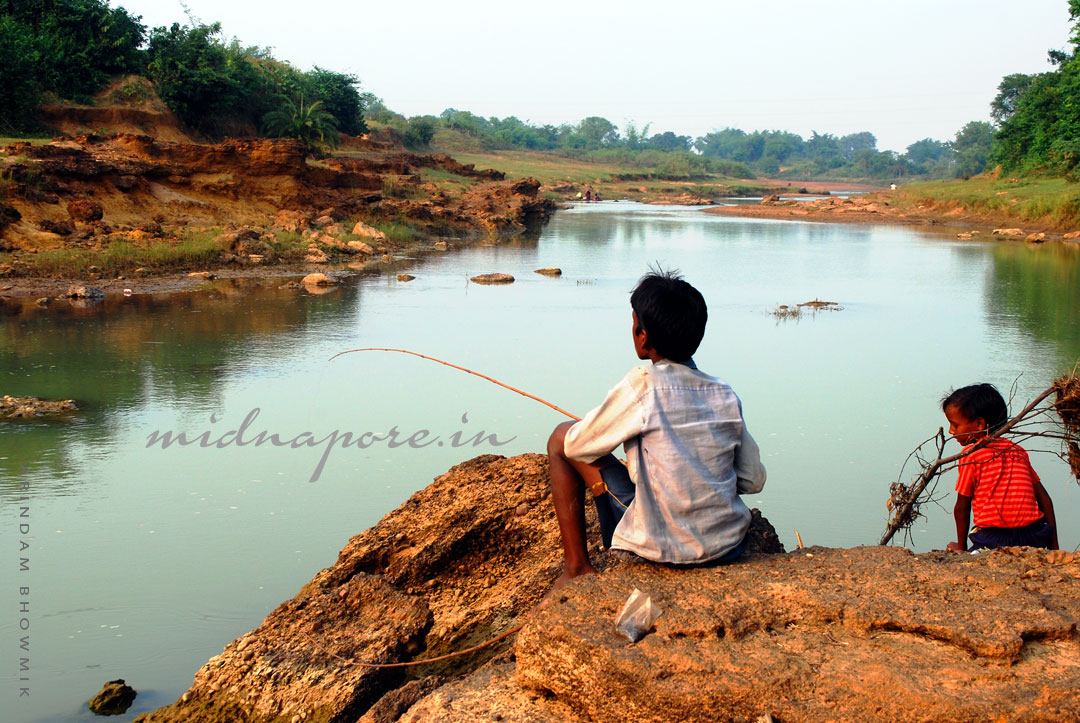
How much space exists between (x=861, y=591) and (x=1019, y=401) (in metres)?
5.63

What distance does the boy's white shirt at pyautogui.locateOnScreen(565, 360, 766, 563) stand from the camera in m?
2.47

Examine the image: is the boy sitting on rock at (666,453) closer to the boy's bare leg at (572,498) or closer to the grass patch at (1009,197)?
the boy's bare leg at (572,498)

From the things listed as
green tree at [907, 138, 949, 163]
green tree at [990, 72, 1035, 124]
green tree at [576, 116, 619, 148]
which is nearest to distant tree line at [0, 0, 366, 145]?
green tree at [990, 72, 1035, 124]

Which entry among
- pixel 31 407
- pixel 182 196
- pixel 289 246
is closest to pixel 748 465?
pixel 31 407

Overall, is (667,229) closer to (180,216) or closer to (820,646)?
(180,216)

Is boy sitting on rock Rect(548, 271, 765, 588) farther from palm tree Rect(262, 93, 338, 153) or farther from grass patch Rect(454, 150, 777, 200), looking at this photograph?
grass patch Rect(454, 150, 777, 200)

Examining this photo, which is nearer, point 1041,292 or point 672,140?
point 1041,292

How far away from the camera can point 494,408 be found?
23.0ft

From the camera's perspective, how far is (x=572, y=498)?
2625 millimetres

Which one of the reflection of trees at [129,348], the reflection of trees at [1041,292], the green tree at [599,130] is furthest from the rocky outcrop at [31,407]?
the green tree at [599,130]

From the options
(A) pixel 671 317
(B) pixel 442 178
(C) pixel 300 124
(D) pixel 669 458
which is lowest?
(D) pixel 669 458

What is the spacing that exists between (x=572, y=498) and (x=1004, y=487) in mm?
1626

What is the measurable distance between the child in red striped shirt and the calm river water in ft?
4.20

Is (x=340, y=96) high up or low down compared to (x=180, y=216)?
up
